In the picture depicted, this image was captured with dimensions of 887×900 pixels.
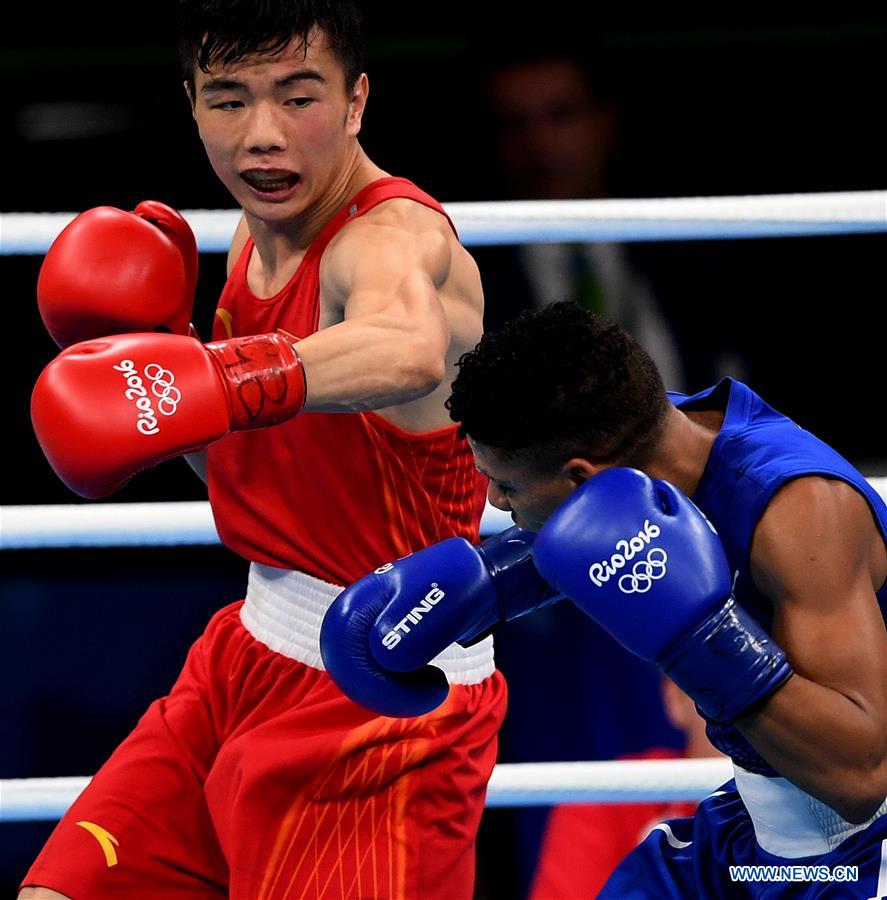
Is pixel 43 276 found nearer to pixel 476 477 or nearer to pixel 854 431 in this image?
pixel 476 477

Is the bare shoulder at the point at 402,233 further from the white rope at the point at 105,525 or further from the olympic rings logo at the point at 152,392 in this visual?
the white rope at the point at 105,525

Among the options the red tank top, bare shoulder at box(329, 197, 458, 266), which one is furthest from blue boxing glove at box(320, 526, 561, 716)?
bare shoulder at box(329, 197, 458, 266)

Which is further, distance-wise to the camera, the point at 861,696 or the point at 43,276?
the point at 43,276

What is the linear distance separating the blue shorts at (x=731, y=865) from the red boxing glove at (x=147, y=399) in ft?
1.96

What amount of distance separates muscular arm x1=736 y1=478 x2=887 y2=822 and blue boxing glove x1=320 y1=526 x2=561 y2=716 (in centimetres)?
33

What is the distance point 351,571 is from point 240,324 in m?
0.33

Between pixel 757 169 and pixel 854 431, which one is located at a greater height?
pixel 757 169

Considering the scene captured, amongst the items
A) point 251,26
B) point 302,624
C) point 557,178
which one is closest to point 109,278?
point 251,26

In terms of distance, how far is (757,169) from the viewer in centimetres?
354

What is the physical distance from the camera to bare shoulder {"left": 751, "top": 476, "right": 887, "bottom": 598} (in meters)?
1.47

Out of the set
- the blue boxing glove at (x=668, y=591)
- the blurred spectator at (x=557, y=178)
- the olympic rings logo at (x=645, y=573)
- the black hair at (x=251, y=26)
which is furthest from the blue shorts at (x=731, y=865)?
the blurred spectator at (x=557, y=178)

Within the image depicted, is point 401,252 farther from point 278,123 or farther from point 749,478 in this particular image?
point 749,478

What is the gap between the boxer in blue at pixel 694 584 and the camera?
143 centimetres

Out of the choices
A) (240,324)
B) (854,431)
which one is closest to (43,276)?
(240,324)
